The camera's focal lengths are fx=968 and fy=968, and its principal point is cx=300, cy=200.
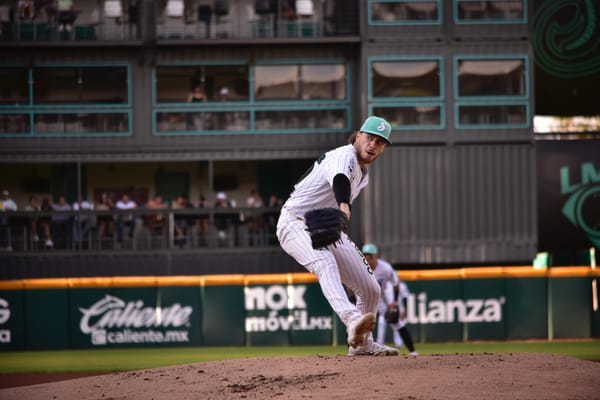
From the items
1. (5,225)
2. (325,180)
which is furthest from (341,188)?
(5,225)

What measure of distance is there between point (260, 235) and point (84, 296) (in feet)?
23.9

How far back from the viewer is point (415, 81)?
90.2 feet

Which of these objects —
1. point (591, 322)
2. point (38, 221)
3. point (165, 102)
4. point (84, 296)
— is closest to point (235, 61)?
point (165, 102)

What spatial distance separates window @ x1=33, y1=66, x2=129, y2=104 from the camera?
94.4 feet

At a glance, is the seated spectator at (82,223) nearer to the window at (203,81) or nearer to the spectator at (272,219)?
the window at (203,81)

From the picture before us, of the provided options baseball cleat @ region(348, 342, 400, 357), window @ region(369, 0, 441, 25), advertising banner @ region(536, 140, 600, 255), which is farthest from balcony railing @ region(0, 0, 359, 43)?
baseball cleat @ region(348, 342, 400, 357)

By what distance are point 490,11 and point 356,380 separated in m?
→ 21.1

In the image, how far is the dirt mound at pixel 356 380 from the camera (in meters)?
7.96

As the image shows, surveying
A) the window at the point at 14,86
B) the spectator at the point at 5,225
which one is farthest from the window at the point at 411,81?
the spectator at the point at 5,225

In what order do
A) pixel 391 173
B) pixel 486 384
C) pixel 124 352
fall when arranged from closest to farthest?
pixel 486 384, pixel 124 352, pixel 391 173

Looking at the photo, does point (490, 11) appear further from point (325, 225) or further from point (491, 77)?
point (325, 225)

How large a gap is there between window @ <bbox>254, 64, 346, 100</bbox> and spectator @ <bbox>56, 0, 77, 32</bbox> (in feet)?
18.3

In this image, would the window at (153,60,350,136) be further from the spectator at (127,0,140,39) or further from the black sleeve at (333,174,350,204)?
the black sleeve at (333,174,350,204)

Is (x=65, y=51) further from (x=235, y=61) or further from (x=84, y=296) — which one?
(x=84, y=296)
